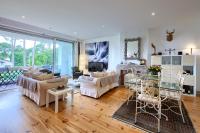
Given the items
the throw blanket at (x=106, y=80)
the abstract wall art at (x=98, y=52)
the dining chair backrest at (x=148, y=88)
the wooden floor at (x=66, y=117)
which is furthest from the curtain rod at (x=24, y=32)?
the dining chair backrest at (x=148, y=88)

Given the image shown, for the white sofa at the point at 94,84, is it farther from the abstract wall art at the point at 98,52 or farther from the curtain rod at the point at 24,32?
the curtain rod at the point at 24,32

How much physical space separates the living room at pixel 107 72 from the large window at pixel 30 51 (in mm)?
41

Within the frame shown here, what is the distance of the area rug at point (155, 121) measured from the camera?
7.07 ft

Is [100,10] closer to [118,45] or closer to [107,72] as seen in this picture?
[107,72]

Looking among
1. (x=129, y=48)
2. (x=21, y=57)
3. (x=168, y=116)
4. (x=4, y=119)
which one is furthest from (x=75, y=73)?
(x=168, y=116)

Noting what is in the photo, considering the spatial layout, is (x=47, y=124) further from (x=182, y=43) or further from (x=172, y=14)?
(x=182, y=43)

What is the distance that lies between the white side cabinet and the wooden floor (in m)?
0.92

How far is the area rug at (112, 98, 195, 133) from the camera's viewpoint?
7.07ft

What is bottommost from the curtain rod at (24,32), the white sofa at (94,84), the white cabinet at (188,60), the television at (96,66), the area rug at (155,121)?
the area rug at (155,121)

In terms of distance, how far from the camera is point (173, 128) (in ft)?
7.18

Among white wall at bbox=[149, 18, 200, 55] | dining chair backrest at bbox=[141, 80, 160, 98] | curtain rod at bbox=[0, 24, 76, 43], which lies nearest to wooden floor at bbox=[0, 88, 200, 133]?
dining chair backrest at bbox=[141, 80, 160, 98]

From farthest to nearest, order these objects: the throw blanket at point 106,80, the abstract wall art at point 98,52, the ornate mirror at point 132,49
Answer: the abstract wall art at point 98,52 < the ornate mirror at point 132,49 < the throw blanket at point 106,80

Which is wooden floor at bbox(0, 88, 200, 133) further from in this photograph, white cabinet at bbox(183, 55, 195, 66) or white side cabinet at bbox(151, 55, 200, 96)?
white cabinet at bbox(183, 55, 195, 66)

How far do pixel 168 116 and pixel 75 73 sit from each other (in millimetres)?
5017
